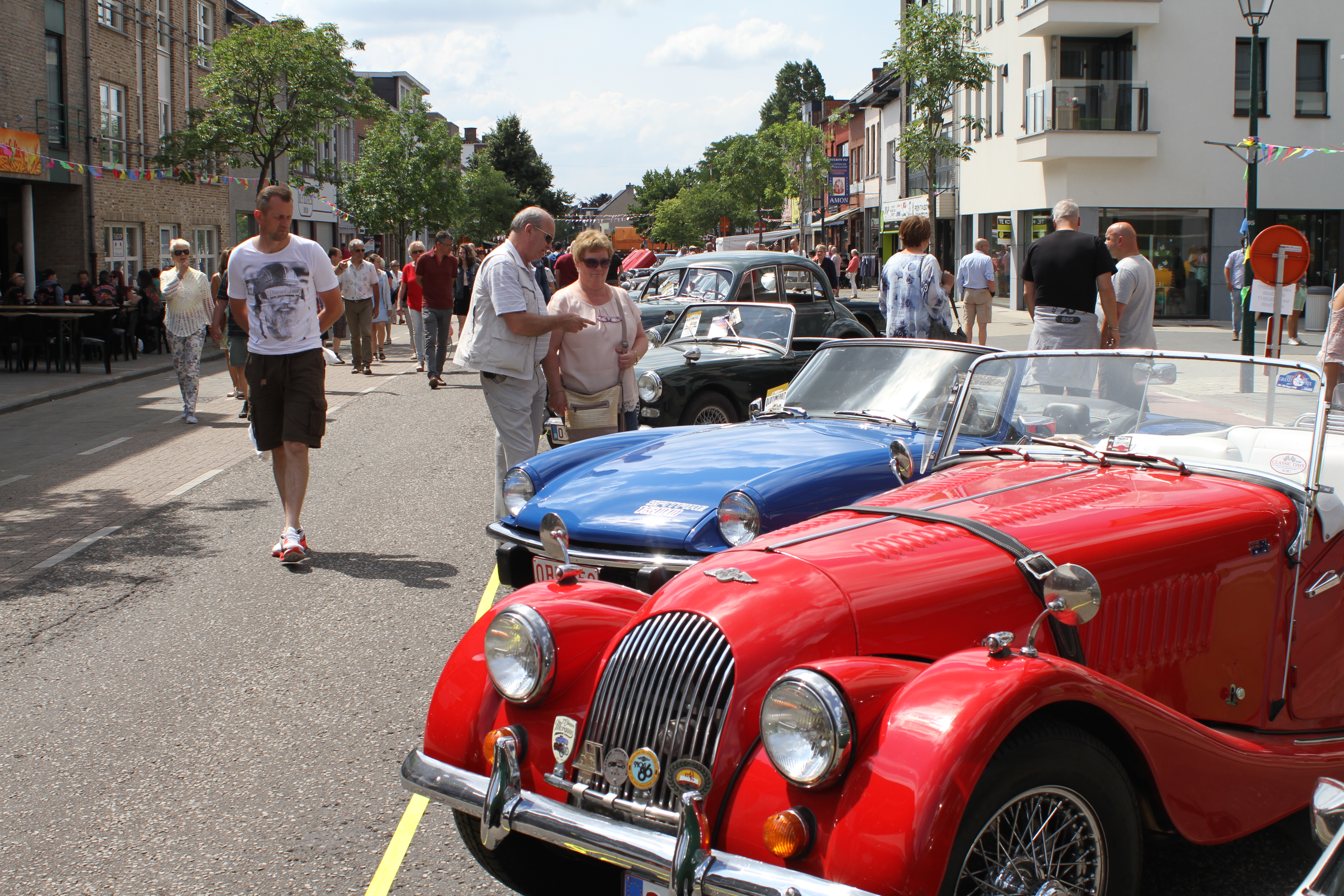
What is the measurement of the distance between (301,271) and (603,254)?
177 cm

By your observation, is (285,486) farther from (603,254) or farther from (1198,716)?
(1198,716)

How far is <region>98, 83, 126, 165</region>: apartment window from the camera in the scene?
28.5 meters

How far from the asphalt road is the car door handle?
0.73 m

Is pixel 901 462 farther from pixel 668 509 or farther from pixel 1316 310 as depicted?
pixel 1316 310

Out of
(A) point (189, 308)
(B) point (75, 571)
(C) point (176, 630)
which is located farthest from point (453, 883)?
(A) point (189, 308)

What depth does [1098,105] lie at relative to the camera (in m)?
29.2

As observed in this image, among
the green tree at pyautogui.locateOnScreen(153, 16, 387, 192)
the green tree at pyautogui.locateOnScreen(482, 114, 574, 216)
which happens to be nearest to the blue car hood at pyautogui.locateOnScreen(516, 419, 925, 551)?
the green tree at pyautogui.locateOnScreen(153, 16, 387, 192)

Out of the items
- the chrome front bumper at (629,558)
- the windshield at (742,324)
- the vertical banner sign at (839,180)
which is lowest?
the chrome front bumper at (629,558)

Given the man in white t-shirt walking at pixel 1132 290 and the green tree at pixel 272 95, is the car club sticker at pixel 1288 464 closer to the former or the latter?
the man in white t-shirt walking at pixel 1132 290

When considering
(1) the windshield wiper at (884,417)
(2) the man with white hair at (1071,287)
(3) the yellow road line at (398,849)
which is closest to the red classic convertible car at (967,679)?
(3) the yellow road line at (398,849)

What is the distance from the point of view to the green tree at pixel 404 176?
125ft

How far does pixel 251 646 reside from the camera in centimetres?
540

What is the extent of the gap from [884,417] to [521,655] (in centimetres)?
340

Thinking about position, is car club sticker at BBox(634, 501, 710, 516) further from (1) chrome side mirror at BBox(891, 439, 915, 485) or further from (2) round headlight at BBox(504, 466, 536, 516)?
(1) chrome side mirror at BBox(891, 439, 915, 485)
